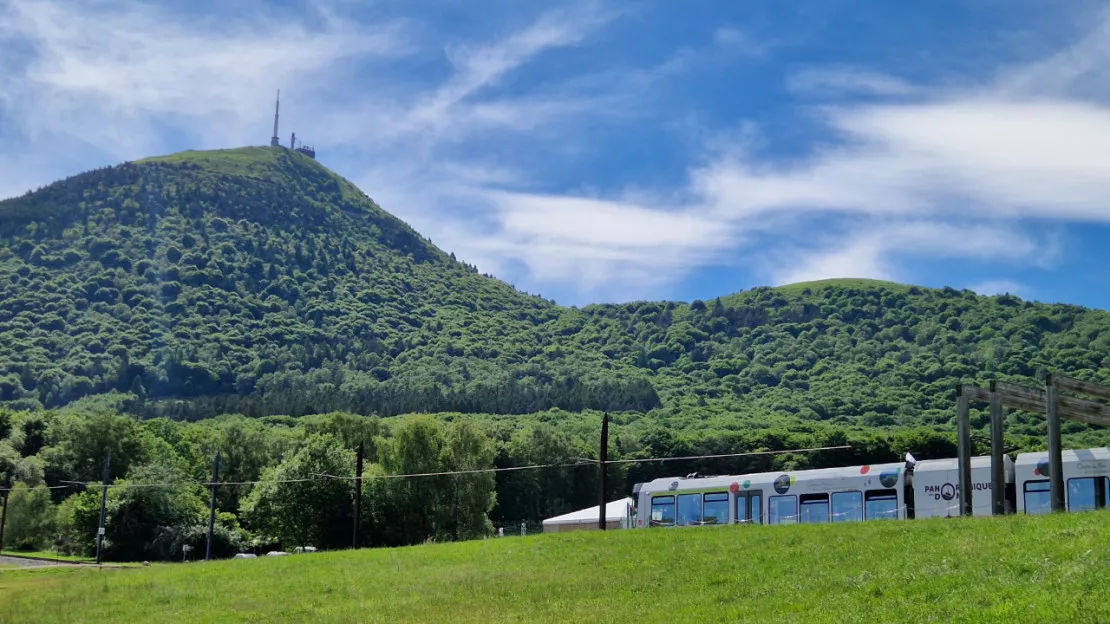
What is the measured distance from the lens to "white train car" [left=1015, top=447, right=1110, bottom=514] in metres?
32.2

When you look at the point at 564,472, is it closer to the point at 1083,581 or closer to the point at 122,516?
the point at 122,516

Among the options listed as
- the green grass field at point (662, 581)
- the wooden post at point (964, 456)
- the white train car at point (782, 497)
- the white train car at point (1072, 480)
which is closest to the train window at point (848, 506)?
the white train car at point (782, 497)

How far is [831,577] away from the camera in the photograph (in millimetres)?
19312

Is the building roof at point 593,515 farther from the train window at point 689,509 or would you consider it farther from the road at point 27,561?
the road at point 27,561

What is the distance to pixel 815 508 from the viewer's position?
1577 inches

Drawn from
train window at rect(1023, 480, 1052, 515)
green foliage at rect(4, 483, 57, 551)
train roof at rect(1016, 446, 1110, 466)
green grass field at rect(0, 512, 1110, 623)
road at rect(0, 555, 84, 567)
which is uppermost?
train roof at rect(1016, 446, 1110, 466)

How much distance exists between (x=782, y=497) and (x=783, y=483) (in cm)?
56

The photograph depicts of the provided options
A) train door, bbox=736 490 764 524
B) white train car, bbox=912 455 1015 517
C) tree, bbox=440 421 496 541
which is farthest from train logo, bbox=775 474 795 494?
tree, bbox=440 421 496 541

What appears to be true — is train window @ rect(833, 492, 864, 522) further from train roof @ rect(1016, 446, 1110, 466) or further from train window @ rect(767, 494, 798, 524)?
train roof @ rect(1016, 446, 1110, 466)

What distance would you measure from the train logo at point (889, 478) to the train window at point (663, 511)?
34.5 ft

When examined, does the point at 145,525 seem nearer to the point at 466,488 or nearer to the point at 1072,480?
the point at 466,488

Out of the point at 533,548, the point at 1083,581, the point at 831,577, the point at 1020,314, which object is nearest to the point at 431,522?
the point at 533,548

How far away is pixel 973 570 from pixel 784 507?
80.5 feet

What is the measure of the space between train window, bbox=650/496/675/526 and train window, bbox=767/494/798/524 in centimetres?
542
